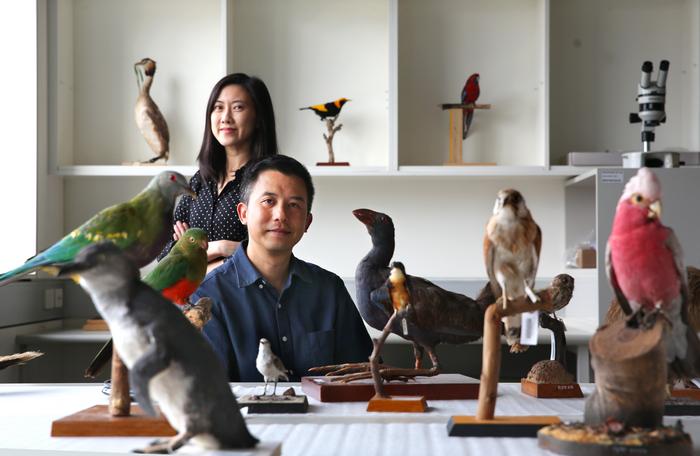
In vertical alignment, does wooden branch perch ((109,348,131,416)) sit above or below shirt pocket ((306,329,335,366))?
above

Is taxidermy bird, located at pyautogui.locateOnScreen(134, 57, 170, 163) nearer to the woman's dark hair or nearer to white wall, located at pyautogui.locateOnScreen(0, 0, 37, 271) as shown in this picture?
white wall, located at pyautogui.locateOnScreen(0, 0, 37, 271)

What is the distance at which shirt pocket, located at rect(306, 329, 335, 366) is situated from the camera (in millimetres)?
1685

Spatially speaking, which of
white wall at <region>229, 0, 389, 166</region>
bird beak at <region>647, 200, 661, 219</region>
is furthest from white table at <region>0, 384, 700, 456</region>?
white wall at <region>229, 0, 389, 166</region>

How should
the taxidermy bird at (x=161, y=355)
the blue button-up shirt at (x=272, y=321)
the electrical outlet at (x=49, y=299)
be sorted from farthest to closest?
the electrical outlet at (x=49, y=299) < the blue button-up shirt at (x=272, y=321) < the taxidermy bird at (x=161, y=355)

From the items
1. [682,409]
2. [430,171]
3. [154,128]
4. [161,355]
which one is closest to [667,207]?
[430,171]

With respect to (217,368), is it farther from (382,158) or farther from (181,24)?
(181,24)

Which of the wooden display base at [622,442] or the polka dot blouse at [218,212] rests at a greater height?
the polka dot blouse at [218,212]

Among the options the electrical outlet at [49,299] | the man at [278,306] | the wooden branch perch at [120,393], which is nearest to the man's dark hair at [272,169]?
the man at [278,306]

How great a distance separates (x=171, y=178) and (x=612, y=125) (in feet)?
8.22

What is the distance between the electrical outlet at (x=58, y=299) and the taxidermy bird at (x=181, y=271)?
215cm

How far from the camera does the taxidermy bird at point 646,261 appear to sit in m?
0.83

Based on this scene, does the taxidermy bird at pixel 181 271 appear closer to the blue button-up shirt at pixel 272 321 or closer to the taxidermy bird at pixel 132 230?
the taxidermy bird at pixel 132 230

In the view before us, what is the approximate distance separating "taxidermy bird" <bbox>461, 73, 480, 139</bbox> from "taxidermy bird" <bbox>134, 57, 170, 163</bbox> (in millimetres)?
1150

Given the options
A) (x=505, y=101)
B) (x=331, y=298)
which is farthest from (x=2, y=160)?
(x=505, y=101)
